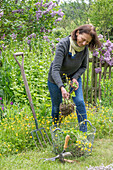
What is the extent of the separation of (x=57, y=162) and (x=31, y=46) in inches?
140

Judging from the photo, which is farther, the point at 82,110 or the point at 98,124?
the point at 98,124

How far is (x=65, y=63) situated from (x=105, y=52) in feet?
7.10

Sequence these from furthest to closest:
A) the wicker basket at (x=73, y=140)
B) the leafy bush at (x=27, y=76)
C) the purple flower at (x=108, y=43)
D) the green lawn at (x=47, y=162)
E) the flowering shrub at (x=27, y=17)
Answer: the flowering shrub at (x=27, y=17)
the purple flower at (x=108, y=43)
the leafy bush at (x=27, y=76)
the wicker basket at (x=73, y=140)
the green lawn at (x=47, y=162)

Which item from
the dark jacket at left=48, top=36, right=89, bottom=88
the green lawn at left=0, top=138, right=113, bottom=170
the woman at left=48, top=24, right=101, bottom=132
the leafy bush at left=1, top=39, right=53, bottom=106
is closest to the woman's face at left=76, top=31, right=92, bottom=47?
the woman at left=48, top=24, right=101, bottom=132

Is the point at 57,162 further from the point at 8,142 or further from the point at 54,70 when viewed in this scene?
the point at 54,70

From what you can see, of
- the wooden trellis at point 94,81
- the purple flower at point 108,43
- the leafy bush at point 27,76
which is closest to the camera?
the leafy bush at point 27,76

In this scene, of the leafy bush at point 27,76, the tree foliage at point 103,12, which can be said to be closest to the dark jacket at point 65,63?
the leafy bush at point 27,76

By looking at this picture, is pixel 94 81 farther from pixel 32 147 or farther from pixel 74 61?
pixel 32 147

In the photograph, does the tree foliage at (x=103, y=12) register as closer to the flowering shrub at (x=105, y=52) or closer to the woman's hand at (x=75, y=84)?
the flowering shrub at (x=105, y=52)

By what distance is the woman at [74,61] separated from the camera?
250 centimetres

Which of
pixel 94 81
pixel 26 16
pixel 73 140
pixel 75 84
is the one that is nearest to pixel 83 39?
pixel 75 84

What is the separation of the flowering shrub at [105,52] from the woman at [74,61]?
1747 mm

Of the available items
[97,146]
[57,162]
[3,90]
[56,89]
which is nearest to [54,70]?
[56,89]

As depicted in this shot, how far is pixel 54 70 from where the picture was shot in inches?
102
